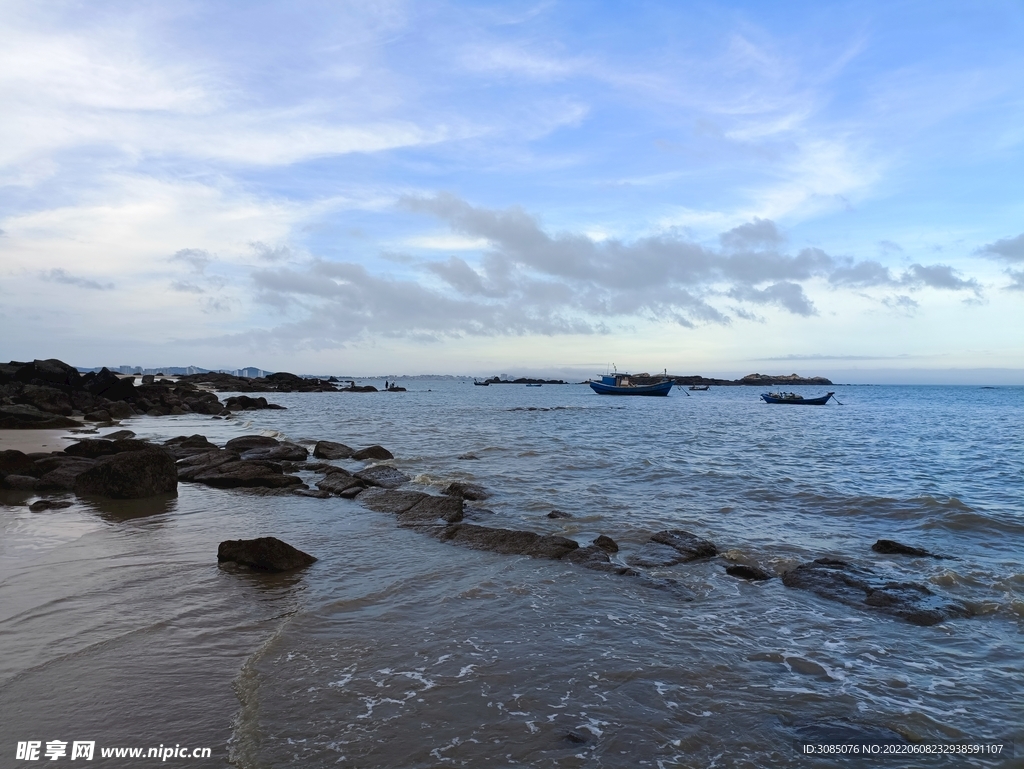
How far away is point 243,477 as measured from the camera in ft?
52.3

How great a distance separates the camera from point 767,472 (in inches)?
816

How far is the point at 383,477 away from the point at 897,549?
12591mm

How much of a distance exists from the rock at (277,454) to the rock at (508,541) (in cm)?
1103

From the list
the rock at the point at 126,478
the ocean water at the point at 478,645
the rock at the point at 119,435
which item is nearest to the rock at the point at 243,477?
the rock at the point at 126,478

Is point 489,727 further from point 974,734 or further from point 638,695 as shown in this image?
point 974,734

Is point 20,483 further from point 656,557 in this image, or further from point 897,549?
point 897,549

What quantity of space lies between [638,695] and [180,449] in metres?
19.7

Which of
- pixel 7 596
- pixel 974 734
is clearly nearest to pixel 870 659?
pixel 974 734

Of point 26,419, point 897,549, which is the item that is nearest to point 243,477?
point 897,549

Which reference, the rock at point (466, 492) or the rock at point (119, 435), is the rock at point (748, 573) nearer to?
the rock at point (466, 492)

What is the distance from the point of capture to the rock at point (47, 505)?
12.4 m

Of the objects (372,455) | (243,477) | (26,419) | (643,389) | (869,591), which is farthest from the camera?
(643,389)

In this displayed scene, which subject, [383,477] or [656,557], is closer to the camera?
[656,557]

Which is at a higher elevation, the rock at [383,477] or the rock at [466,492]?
the rock at [383,477]
